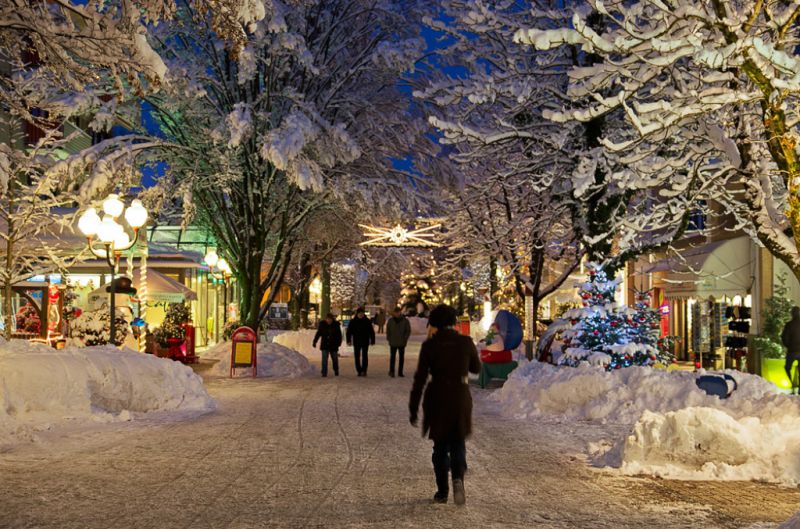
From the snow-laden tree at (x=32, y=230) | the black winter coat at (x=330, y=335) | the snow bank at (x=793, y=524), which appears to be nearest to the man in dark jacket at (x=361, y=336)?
the black winter coat at (x=330, y=335)

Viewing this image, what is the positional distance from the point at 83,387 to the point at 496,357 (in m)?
10.4

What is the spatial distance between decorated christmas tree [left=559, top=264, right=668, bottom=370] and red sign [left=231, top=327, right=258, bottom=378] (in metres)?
8.82

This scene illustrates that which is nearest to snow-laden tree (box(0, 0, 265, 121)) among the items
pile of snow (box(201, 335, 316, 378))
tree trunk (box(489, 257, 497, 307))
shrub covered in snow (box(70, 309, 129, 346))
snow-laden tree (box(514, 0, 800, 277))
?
snow-laden tree (box(514, 0, 800, 277))

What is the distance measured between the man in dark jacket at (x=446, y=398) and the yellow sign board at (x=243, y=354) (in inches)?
643

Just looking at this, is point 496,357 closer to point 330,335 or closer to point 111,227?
point 330,335

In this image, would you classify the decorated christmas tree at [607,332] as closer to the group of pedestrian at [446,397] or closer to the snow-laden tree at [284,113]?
the snow-laden tree at [284,113]

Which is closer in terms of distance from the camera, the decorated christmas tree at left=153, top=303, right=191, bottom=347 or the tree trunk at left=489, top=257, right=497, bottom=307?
the decorated christmas tree at left=153, top=303, right=191, bottom=347

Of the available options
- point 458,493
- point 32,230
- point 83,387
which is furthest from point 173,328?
point 458,493

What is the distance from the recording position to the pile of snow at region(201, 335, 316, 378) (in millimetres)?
25572

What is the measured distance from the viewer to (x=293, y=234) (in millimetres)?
31844

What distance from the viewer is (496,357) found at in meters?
22.1

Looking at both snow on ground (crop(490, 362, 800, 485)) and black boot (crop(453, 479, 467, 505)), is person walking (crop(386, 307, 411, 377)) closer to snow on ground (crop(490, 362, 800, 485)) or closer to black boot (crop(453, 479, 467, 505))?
snow on ground (crop(490, 362, 800, 485))

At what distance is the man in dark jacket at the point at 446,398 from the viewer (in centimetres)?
A: 849

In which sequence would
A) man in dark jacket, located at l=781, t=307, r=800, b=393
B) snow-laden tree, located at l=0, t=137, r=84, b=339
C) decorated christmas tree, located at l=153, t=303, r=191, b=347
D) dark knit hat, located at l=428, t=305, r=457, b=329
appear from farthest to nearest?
decorated christmas tree, located at l=153, t=303, r=191, b=347 → snow-laden tree, located at l=0, t=137, r=84, b=339 → man in dark jacket, located at l=781, t=307, r=800, b=393 → dark knit hat, located at l=428, t=305, r=457, b=329
